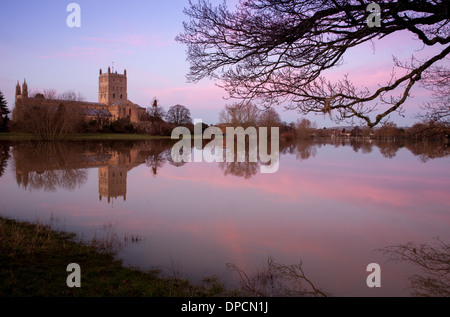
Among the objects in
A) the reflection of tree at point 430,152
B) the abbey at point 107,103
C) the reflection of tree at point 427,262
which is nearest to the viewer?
the reflection of tree at point 427,262

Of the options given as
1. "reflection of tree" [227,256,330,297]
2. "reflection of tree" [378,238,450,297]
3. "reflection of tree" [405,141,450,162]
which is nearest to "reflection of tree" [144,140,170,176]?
"reflection of tree" [227,256,330,297]

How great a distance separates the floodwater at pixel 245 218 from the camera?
5941 millimetres

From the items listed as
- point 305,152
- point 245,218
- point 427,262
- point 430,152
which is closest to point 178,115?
point 305,152

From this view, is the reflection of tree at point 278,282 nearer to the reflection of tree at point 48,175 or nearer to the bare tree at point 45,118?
the reflection of tree at point 48,175

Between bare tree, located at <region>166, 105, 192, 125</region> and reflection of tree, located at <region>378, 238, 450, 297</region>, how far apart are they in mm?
90649

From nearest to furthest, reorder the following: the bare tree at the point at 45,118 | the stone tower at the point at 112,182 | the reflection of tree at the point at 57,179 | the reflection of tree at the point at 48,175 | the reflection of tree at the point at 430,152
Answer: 1. the stone tower at the point at 112,182
2. the reflection of tree at the point at 57,179
3. the reflection of tree at the point at 48,175
4. the reflection of tree at the point at 430,152
5. the bare tree at the point at 45,118

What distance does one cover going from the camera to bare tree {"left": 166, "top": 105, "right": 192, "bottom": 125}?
96.0 metres

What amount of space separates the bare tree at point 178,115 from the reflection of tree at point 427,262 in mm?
90649

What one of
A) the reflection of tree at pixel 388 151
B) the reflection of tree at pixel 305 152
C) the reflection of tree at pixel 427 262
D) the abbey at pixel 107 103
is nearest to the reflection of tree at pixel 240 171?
the reflection of tree at pixel 305 152

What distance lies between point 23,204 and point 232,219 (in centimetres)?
677

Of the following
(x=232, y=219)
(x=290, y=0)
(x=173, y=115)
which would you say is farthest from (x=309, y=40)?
(x=173, y=115)

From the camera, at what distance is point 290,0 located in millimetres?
4453

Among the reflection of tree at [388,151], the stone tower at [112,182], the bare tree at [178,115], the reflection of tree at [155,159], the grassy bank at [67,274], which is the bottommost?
the grassy bank at [67,274]

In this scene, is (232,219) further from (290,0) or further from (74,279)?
(290,0)
